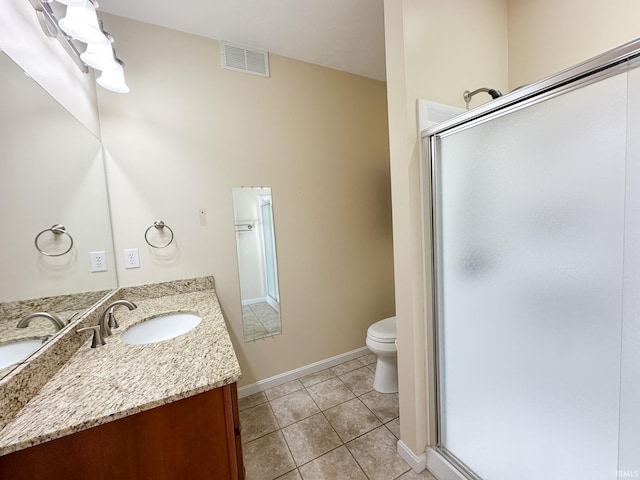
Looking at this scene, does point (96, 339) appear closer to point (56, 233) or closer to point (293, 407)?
point (56, 233)

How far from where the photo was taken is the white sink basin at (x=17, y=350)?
76cm

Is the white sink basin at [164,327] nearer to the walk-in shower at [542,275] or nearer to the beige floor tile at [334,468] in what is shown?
the beige floor tile at [334,468]

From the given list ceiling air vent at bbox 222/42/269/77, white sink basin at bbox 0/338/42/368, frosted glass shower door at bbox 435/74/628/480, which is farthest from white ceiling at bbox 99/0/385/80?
white sink basin at bbox 0/338/42/368

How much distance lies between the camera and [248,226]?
1.91 meters

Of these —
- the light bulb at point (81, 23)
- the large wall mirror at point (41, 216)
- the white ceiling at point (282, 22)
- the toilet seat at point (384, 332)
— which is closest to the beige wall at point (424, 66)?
the toilet seat at point (384, 332)

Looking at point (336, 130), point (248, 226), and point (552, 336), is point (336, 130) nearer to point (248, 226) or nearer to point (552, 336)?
point (248, 226)

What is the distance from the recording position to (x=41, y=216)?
971mm

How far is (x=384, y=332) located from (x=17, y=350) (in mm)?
1810

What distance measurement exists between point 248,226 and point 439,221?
132 cm

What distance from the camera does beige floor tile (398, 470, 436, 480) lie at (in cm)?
126

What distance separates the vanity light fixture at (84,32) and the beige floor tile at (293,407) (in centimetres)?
217

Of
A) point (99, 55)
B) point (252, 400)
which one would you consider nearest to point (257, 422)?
point (252, 400)

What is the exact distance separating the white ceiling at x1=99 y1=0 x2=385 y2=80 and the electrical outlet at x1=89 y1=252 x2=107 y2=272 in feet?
4.49

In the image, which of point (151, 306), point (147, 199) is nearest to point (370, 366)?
point (151, 306)
